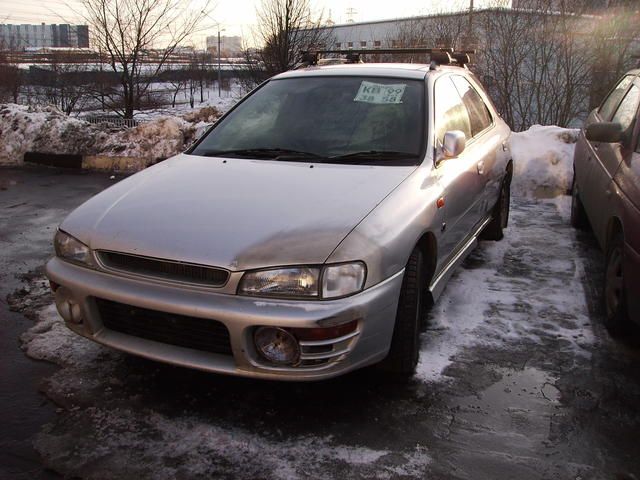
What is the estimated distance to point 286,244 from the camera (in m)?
2.39

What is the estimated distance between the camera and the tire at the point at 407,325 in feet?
9.12

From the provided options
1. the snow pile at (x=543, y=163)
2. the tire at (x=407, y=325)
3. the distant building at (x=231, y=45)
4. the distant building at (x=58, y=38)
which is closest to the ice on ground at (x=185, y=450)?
the tire at (x=407, y=325)

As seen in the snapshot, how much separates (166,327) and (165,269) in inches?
10.4

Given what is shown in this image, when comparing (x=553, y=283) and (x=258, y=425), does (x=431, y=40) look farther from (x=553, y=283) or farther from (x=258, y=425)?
(x=258, y=425)

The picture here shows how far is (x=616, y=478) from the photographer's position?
7.54ft

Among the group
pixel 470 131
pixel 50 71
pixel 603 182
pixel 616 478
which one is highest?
pixel 50 71

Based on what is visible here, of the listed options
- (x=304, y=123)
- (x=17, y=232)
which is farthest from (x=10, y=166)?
(x=304, y=123)

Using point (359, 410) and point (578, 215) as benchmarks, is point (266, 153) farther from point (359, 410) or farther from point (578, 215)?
point (578, 215)

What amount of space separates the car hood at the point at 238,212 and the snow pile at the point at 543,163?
198 inches

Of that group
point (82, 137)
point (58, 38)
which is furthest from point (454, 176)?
point (58, 38)

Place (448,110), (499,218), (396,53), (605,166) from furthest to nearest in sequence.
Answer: (499,218) → (396,53) → (605,166) → (448,110)

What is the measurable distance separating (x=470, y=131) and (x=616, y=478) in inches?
103

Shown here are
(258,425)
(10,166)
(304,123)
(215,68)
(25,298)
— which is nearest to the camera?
(258,425)

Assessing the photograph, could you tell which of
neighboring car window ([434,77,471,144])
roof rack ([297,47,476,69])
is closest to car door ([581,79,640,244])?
neighboring car window ([434,77,471,144])
